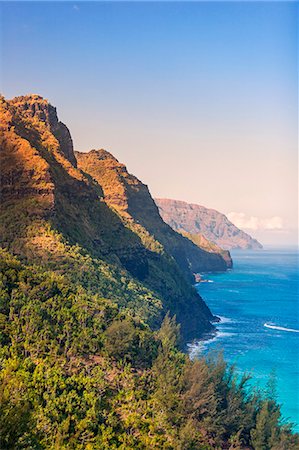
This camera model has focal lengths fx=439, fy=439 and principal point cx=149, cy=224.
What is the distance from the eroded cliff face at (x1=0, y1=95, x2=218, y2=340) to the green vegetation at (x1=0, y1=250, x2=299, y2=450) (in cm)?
2048

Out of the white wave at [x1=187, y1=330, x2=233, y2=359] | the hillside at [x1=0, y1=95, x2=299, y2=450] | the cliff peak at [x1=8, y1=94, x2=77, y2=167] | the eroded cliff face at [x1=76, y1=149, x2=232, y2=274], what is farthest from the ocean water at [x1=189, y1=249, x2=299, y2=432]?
the cliff peak at [x1=8, y1=94, x2=77, y2=167]

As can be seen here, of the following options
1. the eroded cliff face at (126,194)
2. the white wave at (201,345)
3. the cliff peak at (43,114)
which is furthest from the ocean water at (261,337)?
the cliff peak at (43,114)

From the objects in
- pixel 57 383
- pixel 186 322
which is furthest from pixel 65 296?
pixel 186 322

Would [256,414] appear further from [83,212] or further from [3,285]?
[83,212]

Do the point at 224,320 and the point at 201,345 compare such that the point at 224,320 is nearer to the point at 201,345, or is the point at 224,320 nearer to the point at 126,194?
the point at 201,345

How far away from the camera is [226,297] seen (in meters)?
176

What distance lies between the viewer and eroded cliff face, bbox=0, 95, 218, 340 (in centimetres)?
8134

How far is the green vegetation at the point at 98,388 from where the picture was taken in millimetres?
37719

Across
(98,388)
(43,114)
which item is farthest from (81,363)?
(43,114)

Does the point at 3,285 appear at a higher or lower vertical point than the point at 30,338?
higher

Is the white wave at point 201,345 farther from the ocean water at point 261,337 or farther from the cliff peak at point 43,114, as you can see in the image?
the cliff peak at point 43,114

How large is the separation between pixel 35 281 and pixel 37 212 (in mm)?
27512

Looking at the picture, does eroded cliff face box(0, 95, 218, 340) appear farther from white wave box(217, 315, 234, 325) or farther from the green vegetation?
the green vegetation

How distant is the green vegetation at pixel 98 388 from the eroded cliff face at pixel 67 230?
20.5 metres
